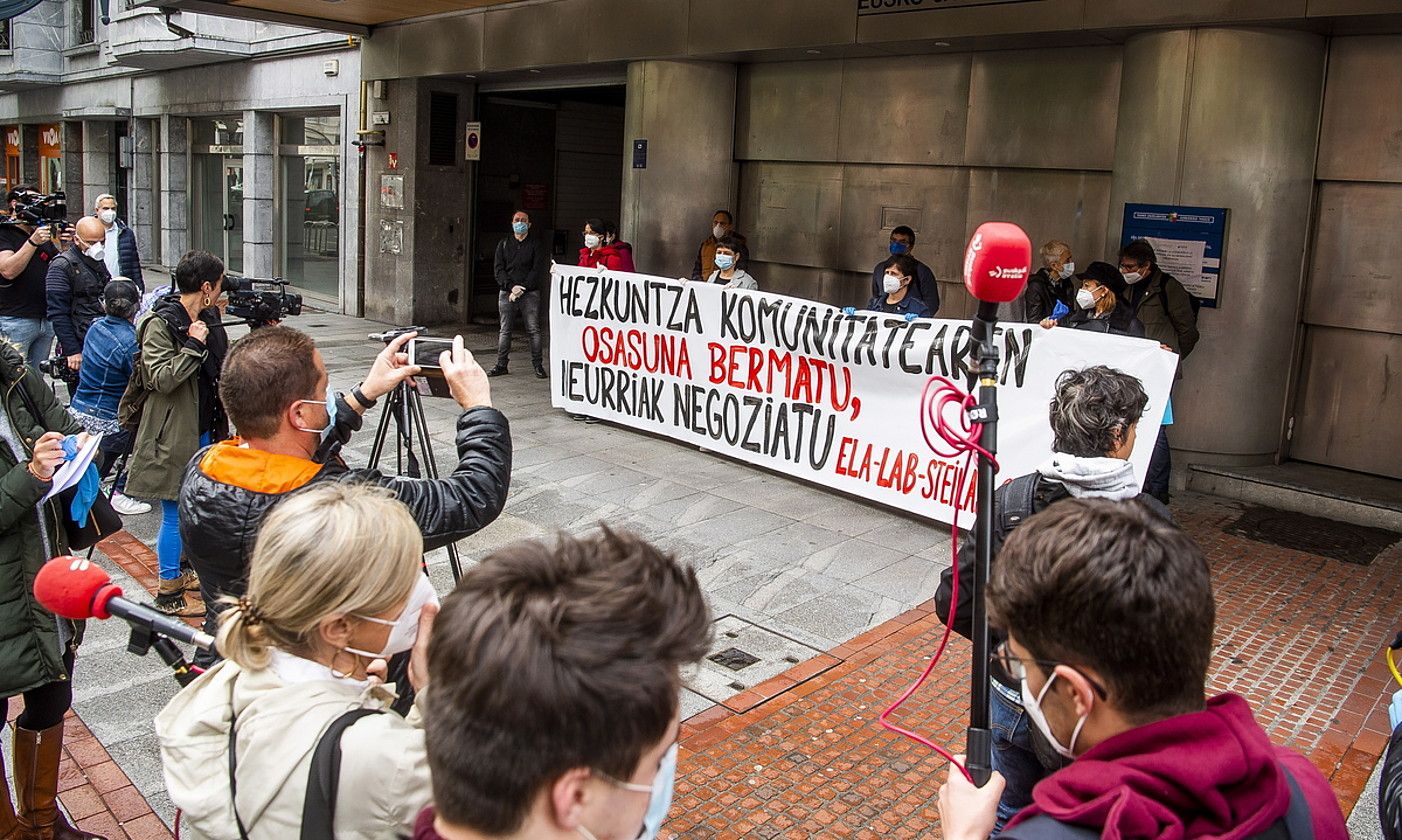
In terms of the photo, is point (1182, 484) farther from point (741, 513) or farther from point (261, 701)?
point (261, 701)

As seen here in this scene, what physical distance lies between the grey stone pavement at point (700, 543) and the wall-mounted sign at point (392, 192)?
6817 millimetres

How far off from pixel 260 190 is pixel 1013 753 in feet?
65.5

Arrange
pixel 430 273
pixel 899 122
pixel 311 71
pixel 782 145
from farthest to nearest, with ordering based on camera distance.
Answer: pixel 311 71 < pixel 430 273 < pixel 782 145 < pixel 899 122

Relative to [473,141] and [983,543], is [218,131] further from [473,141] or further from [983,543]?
[983,543]

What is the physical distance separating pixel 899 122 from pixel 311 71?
10951 mm

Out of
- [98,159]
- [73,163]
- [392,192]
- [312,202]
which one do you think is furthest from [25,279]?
[73,163]

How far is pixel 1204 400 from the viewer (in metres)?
9.04

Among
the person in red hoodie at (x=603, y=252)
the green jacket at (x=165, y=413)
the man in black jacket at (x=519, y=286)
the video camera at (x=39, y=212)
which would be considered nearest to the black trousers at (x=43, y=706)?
the green jacket at (x=165, y=413)

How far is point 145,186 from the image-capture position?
82.4 ft

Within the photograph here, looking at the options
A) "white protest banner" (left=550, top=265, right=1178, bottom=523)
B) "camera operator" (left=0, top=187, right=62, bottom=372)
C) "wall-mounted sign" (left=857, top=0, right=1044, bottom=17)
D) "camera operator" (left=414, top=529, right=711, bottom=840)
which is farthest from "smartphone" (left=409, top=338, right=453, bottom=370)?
"wall-mounted sign" (left=857, top=0, right=1044, bottom=17)

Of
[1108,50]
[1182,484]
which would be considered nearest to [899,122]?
[1108,50]

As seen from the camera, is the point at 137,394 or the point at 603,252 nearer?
the point at 137,394

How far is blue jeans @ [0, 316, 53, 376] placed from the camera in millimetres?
9742

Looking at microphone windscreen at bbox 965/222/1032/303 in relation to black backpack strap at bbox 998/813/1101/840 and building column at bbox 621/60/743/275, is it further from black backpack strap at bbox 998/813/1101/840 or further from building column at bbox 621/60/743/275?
building column at bbox 621/60/743/275
